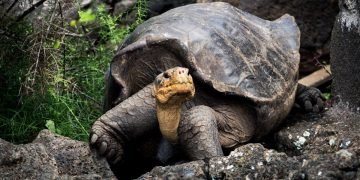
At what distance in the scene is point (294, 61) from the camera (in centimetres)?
Answer: 425

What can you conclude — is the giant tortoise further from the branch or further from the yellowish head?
the branch

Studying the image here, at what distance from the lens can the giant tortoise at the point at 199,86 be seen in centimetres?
350

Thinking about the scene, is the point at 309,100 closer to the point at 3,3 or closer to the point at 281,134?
the point at 281,134

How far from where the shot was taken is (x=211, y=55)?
3.78 metres

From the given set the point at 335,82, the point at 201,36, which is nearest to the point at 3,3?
the point at 201,36

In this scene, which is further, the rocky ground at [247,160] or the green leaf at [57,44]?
the green leaf at [57,44]

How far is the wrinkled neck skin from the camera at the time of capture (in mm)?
3393

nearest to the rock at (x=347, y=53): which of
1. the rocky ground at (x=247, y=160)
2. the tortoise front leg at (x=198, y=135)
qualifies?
the rocky ground at (x=247, y=160)

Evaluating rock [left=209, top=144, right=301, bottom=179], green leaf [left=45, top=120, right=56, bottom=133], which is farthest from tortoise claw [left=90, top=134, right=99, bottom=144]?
green leaf [left=45, top=120, right=56, bottom=133]

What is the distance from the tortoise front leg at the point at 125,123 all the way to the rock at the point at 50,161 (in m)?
0.12

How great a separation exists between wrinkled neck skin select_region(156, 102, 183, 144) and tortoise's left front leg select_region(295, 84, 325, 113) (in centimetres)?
111

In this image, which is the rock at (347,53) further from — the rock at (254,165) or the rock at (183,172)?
the rock at (183,172)

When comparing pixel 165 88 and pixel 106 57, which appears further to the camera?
Result: pixel 106 57

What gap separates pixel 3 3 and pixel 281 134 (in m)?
1.95
